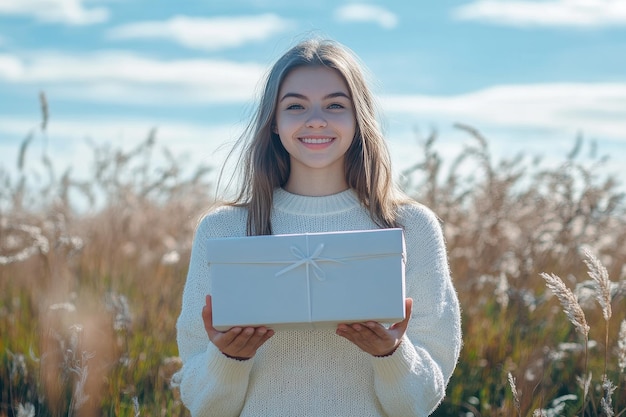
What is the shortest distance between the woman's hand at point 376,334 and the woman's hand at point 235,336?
0.23 metres

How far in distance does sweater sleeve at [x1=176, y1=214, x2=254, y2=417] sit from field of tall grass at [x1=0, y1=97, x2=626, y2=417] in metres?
0.40

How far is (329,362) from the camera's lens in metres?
2.93

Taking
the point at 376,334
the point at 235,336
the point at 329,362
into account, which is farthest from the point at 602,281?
the point at 235,336

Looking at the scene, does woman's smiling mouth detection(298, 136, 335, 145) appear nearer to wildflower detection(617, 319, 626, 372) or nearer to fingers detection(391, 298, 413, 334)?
fingers detection(391, 298, 413, 334)

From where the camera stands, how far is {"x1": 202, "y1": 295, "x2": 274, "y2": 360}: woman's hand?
251 cm

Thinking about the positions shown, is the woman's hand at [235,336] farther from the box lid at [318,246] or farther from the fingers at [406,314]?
the fingers at [406,314]

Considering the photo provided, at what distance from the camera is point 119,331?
4395 millimetres

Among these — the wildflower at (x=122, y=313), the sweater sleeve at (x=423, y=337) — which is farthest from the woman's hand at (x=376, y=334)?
the wildflower at (x=122, y=313)

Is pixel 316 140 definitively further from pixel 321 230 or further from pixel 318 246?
pixel 318 246

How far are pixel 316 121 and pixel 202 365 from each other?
92 centimetres

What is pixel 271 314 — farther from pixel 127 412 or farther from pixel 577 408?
pixel 577 408

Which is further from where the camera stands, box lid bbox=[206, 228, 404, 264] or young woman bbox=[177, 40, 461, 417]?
young woman bbox=[177, 40, 461, 417]

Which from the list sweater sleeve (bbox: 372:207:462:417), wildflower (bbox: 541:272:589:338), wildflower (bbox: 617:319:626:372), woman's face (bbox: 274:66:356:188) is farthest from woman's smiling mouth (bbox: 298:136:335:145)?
wildflower (bbox: 617:319:626:372)

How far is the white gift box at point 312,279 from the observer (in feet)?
7.86
